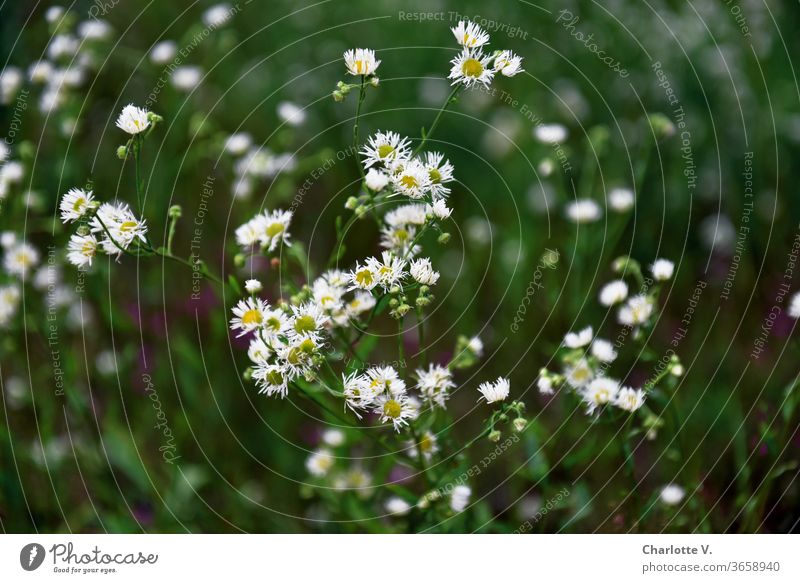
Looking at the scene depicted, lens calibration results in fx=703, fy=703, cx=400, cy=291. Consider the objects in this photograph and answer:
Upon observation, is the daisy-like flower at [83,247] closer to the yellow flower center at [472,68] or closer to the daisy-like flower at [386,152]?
the daisy-like flower at [386,152]

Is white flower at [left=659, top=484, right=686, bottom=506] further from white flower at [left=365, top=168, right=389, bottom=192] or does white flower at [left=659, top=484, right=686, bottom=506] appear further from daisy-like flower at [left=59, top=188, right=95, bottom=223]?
daisy-like flower at [left=59, top=188, right=95, bottom=223]

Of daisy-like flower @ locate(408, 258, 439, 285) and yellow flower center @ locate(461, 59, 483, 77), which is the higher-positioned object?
yellow flower center @ locate(461, 59, 483, 77)

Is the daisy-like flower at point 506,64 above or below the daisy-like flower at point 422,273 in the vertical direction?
above

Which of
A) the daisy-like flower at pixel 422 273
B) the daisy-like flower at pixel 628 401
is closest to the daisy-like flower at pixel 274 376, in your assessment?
the daisy-like flower at pixel 422 273

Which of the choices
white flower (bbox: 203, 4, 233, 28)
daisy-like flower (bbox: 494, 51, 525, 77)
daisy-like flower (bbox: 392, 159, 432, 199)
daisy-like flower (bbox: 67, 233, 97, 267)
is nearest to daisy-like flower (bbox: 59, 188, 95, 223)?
daisy-like flower (bbox: 67, 233, 97, 267)
